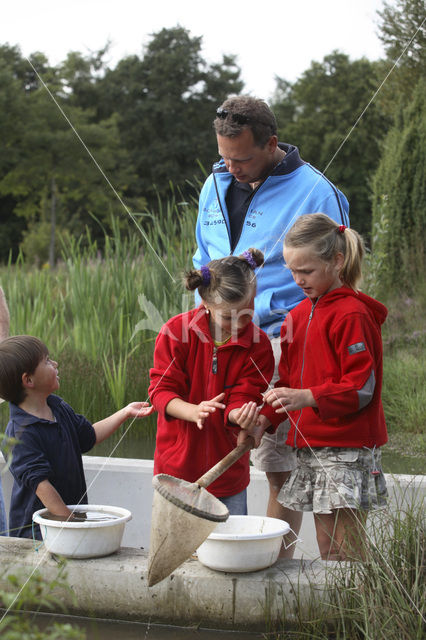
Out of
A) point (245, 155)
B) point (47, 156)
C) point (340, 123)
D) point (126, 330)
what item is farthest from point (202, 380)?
point (340, 123)

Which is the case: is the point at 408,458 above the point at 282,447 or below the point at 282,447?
below

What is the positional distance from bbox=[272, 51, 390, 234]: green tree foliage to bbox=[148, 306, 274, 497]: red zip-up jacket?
23.9 metres

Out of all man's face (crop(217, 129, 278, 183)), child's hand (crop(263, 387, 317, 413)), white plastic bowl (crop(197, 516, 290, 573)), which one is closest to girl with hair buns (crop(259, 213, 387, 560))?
child's hand (crop(263, 387, 317, 413))

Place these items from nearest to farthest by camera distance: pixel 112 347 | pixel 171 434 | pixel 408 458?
pixel 171 434 < pixel 408 458 < pixel 112 347

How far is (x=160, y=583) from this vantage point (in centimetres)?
224

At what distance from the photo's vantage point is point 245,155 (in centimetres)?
275

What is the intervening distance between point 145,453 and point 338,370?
214cm

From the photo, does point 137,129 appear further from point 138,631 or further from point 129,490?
point 138,631

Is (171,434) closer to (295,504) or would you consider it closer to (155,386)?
(155,386)

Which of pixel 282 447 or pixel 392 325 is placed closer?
pixel 282 447

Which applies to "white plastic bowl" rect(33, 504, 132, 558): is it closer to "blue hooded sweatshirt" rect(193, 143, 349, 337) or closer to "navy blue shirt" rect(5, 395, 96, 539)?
"navy blue shirt" rect(5, 395, 96, 539)

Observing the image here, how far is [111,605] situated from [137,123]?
96.8 ft

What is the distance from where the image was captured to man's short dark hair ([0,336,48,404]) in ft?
8.64

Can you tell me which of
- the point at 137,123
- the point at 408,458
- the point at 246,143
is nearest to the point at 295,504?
the point at 246,143
